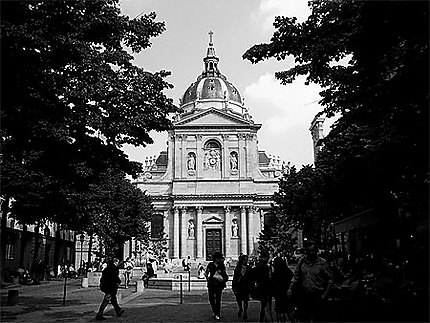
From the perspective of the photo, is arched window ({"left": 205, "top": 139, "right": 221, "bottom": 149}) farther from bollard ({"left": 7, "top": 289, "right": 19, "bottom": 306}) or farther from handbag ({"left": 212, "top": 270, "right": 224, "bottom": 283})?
handbag ({"left": 212, "top": 270, "right": 224, "bottom": 283})

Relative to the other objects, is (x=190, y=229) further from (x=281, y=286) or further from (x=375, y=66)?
(x=375, y=66)

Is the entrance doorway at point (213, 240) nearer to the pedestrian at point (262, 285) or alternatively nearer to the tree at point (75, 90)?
the tree at point (75, 90)

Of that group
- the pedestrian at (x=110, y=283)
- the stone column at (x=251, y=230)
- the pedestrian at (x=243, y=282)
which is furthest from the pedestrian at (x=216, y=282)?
the stone column at (x=251, y=230)

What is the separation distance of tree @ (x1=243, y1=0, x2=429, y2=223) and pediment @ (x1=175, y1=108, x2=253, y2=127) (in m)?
55.4

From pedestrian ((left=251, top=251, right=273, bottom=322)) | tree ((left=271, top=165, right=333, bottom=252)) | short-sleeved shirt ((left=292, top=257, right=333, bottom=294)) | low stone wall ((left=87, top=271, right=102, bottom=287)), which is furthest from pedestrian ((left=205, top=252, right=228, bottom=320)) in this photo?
low stone wall ((left=87, top=271, right=102, bottom=287))

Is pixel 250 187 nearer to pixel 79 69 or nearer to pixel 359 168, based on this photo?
pixel 359 168

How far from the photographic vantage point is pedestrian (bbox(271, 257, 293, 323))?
39.6 ft

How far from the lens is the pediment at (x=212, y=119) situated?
7169 centimetres

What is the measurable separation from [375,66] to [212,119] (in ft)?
200

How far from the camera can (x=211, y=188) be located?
7081 centimetres

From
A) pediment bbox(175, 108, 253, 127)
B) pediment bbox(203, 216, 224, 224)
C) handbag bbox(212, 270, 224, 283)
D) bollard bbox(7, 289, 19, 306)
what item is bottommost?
bollard bbox(7, 289, 19, 306)

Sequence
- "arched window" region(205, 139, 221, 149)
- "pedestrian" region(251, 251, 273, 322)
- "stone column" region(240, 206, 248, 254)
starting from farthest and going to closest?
1. "arched window" region(205, 139, 221, 149)
2. "stone column" region(240, 206, 248, 254)
3. "pedestrian" region(251, 251, 273, 322)

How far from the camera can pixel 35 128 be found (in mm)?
12797

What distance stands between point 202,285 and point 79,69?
67.0 ft
